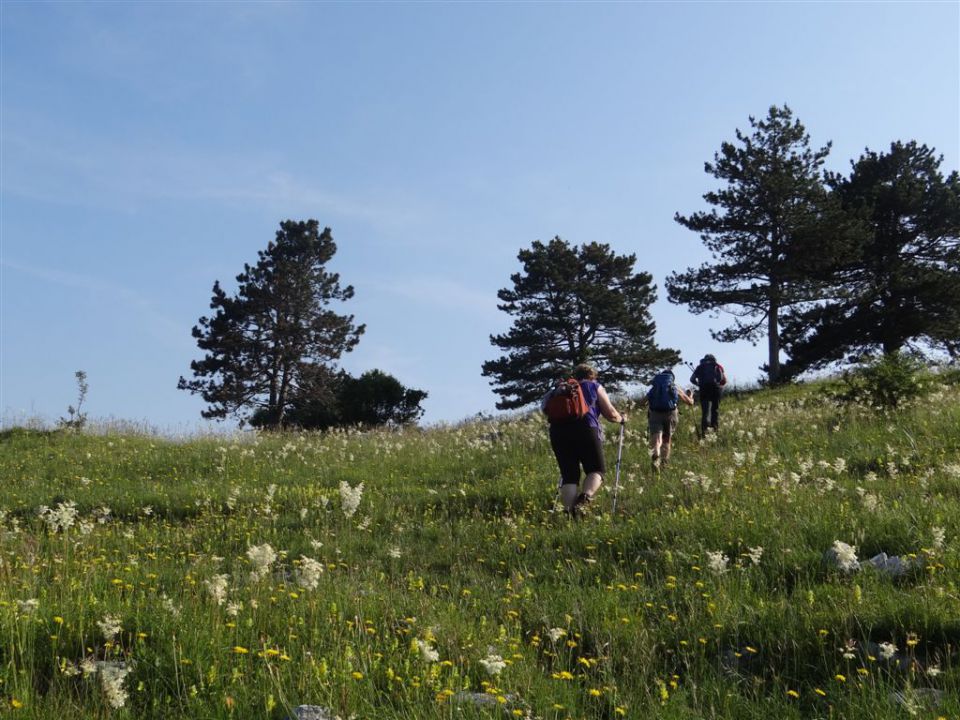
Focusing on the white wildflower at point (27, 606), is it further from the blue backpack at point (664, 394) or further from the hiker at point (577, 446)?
the blue backpack at point (664, 394)

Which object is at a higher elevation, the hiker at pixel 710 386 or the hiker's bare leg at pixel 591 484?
the hiker at pixel 710 386

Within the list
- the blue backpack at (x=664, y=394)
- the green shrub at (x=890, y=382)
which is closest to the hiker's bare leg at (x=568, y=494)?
the blue backpack at (x=664, y=394)

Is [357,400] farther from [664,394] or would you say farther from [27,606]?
[27,606]

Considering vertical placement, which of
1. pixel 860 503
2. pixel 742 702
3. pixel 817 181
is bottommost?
pixel 742 702

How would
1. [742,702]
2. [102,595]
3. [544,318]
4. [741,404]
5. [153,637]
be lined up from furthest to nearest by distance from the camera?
[544,318]
[741,404]
[102,595]
[153,637]
[742,702]

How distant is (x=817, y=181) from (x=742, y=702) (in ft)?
107

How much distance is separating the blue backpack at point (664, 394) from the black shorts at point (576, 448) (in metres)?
3.83

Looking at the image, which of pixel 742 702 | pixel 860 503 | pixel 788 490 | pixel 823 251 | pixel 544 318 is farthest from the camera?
pixel 544 318

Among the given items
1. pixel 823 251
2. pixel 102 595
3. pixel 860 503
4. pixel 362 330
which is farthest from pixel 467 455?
pixel 362 330

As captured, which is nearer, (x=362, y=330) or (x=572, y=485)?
(x=572, y=485)

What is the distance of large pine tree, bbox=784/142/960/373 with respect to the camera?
3372cm

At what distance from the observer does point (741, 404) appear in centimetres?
2300

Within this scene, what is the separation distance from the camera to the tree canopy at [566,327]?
132 ft

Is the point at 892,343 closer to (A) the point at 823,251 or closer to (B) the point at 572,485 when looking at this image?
(A) the point at 823,251
